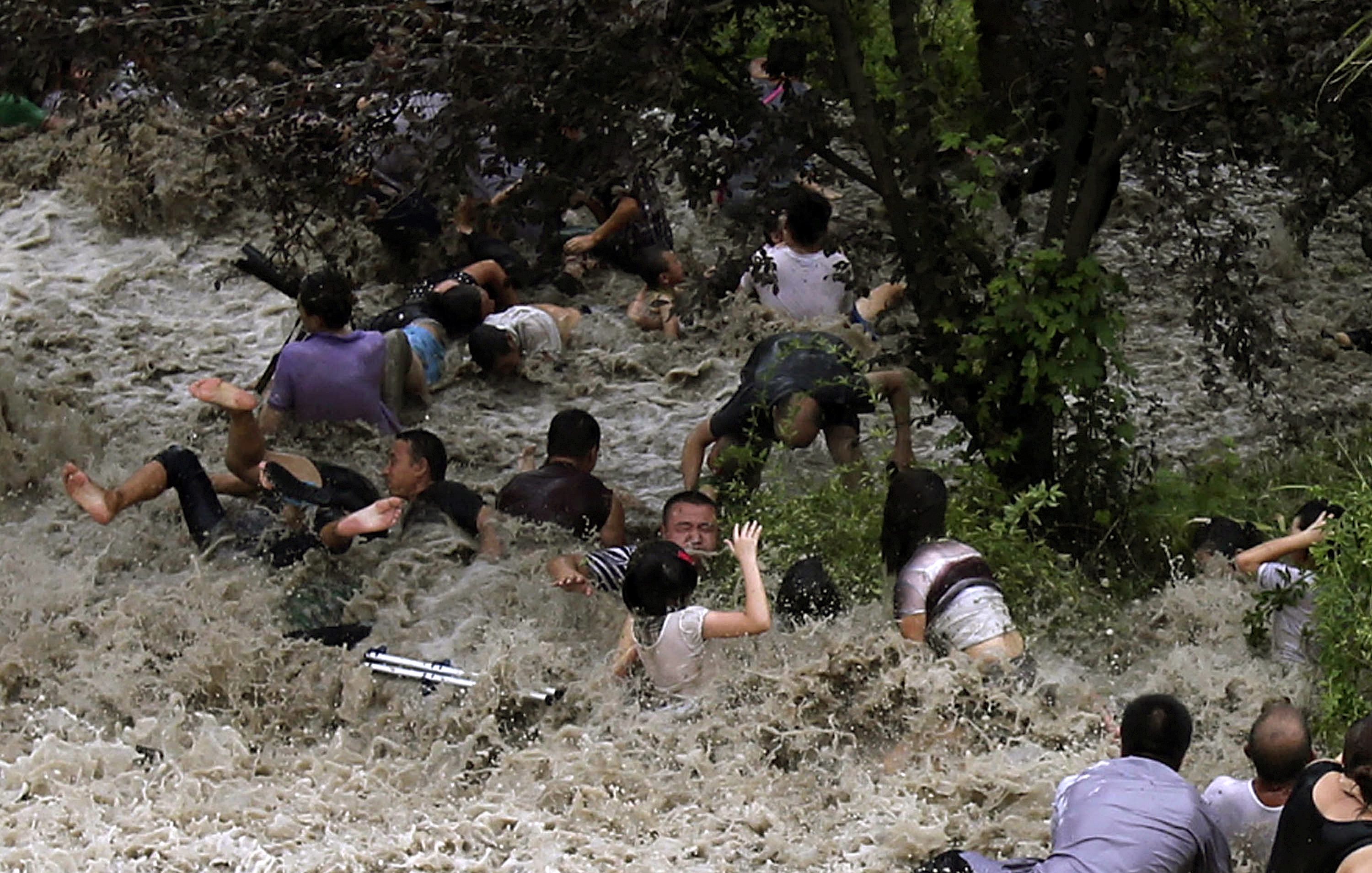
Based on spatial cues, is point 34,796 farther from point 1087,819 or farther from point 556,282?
point 556,282

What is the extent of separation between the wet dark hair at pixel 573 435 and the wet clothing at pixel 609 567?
0.74 meters

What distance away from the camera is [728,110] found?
739cm

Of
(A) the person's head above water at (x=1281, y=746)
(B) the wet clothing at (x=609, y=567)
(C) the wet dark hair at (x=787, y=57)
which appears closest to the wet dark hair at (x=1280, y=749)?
(A) the person's head above water at (x=1281, y=746)

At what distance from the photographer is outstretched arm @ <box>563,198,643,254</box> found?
10469mm

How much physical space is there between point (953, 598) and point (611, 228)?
15.7 ft

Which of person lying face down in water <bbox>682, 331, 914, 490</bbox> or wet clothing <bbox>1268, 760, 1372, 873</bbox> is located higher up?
person lying face down in water <bbox>682, 331, 914, 490</bbox>

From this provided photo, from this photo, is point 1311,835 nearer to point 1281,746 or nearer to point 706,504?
point 1281,746

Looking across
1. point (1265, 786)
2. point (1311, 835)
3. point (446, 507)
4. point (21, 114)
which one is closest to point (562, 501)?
point (446, 507)

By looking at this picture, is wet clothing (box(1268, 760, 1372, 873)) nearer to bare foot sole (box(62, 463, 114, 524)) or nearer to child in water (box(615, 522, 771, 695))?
child in water (box(615, 522, 771, 695))

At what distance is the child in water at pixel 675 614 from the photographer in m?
6.17

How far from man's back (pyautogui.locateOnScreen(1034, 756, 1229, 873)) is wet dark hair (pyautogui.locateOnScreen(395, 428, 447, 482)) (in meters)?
3.52

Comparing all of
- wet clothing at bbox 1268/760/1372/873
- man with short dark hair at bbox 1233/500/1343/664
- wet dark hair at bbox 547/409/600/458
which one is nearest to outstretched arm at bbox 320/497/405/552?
wet dark hair at bbox 547/409/600/458

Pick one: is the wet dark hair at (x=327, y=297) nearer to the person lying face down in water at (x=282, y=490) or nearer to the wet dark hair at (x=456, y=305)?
the person lying face down in water at (x=282, y=490)

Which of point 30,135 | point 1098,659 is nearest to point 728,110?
point 1098,659
